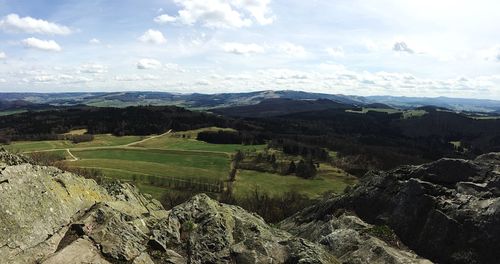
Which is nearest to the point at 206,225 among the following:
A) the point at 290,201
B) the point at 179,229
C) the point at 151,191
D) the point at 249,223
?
the point at 179,229

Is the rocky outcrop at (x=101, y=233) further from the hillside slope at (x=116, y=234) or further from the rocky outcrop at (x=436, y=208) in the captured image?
the rocky outcrop at (x=436, y=208)

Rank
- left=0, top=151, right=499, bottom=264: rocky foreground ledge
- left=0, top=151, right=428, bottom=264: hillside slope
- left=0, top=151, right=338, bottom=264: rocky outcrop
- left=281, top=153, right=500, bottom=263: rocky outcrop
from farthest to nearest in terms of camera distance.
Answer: left=281, top=153, right=500, bottom=263: rocky outcrop < left=0, top=151, right=499, bottom=264: rocky foreground ledge < left=0, top=151, right=428, bottom=264: hillside slope < left=0, top=151, right=338, bottom=264: rocky outcrop

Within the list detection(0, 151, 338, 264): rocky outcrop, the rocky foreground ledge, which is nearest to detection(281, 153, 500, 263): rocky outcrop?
the rocky foreground ledge

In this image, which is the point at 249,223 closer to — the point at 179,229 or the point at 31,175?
the point at 179,229

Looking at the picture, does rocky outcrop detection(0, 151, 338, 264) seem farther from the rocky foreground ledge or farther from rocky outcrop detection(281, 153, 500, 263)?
rocky outcrop detection(281, 153, 500, 263)

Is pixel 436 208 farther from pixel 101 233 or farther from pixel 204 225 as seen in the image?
pixel 101 233

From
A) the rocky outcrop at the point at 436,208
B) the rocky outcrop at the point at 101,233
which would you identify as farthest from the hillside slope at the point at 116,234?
the rocky outcrop at the point at 436,208
